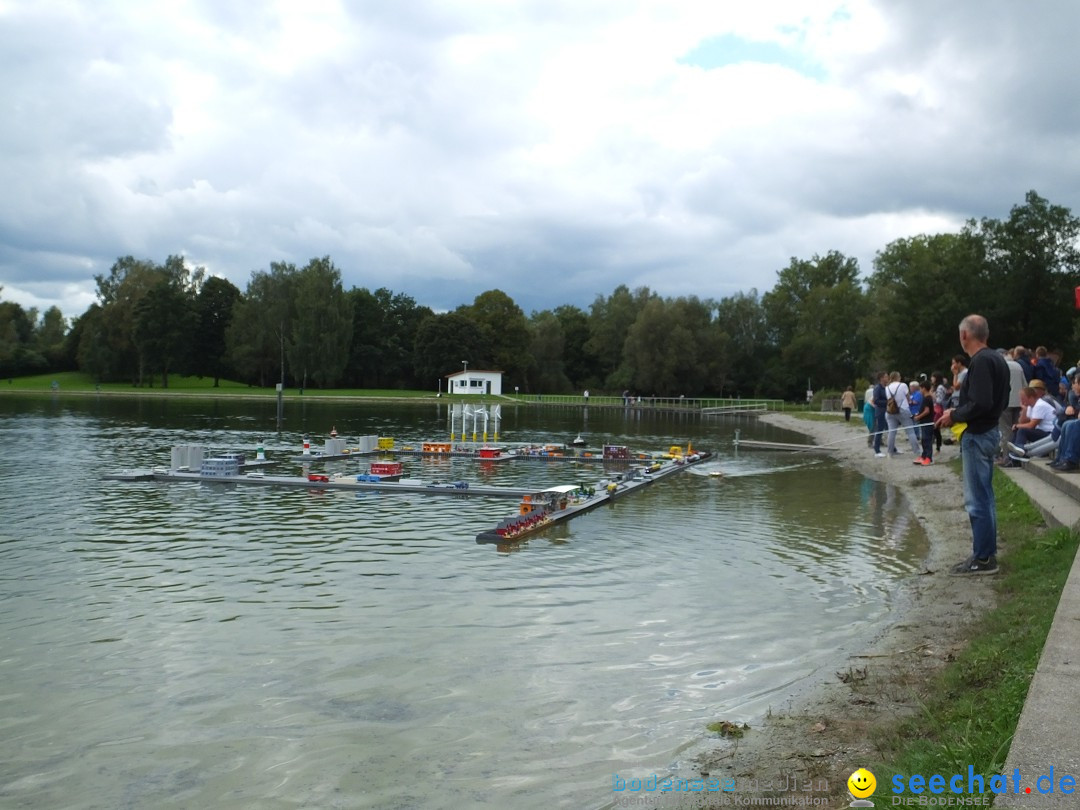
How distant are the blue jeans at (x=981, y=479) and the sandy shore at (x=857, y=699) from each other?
597 millimetres

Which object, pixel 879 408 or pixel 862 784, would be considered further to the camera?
pixel 879 408

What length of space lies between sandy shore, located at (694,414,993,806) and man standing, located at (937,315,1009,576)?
39.8 inches

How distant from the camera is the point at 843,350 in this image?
94.8 meters

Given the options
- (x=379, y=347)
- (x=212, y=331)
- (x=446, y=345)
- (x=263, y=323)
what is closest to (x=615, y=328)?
(x=446, y=345)

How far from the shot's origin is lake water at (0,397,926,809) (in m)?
5.72

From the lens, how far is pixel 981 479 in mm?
8914

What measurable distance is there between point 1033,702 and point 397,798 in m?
3.61

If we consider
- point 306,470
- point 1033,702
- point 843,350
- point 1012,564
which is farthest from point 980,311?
point 1033,702

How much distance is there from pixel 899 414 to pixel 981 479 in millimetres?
17977

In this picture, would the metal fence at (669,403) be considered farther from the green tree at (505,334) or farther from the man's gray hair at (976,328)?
the man's gray hair at (976,328)

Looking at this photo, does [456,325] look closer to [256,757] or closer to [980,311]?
[980,311]

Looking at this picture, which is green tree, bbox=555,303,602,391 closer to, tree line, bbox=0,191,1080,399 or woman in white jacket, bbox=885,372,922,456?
tree line, bbox=0,191,1080,399

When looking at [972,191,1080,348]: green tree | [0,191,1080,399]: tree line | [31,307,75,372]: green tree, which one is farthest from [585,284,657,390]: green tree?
[31,307,75,372]: green tree

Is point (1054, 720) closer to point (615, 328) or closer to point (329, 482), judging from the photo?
point (329, 482)
